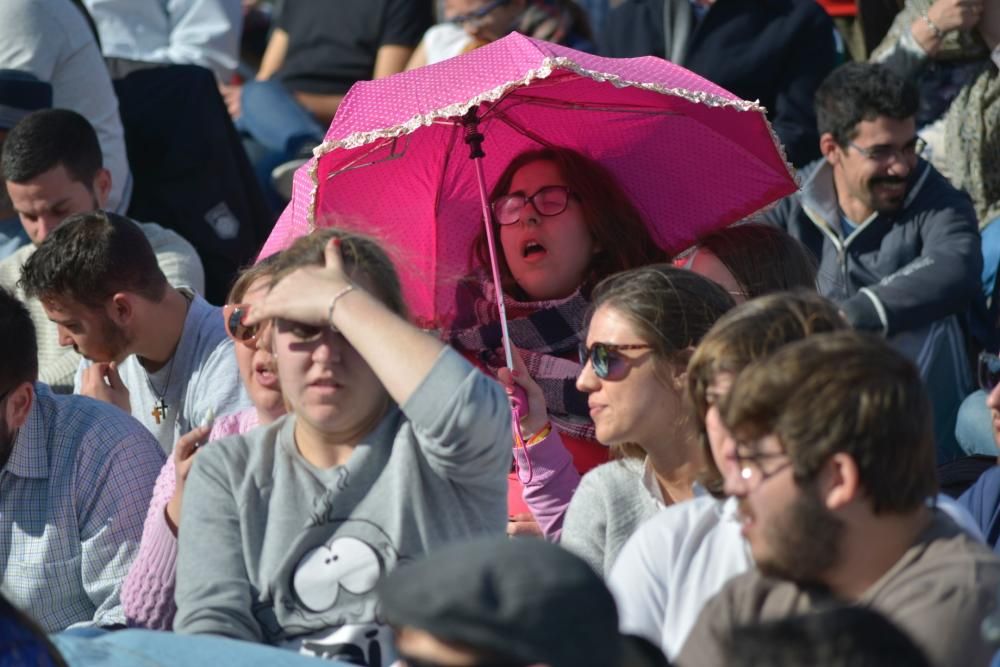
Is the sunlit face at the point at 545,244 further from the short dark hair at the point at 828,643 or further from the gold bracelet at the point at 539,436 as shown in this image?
the short dark hair at the point at 828,643

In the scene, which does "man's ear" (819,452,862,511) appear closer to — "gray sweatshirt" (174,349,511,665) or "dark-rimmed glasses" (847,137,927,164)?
"gray sweatshirt" (174,349,511,665)

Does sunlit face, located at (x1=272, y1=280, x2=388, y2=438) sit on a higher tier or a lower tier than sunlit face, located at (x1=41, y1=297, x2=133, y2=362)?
higher

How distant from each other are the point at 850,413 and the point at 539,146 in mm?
2217

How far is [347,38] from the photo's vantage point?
7.42 meters

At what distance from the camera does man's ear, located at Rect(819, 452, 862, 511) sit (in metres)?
2.29

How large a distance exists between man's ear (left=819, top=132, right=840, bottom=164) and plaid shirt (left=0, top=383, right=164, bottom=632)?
2632mm

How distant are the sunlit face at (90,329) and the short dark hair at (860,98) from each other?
241 centimetres

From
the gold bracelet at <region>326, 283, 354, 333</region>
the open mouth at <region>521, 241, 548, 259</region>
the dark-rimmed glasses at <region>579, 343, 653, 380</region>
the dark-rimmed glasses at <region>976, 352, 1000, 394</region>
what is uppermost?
the gold bracelet at <region>326, 283, 354, 333</region>

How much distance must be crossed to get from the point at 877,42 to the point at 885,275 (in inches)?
68.1

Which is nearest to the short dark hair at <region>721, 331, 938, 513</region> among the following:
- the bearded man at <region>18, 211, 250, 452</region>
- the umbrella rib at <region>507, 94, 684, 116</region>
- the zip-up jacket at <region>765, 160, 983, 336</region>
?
the umbrella rib at <region>507, 94, 684, 116</region>

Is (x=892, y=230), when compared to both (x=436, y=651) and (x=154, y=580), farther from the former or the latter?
(x=436, y=651)

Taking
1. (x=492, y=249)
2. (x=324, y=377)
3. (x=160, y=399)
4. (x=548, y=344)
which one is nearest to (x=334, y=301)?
(x=324, y=377)

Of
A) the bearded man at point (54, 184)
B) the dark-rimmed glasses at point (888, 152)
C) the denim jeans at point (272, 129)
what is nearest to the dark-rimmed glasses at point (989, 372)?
the dark-rimmed glasses at point (888, 152)

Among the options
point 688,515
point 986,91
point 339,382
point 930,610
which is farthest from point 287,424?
point 986,91
